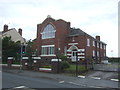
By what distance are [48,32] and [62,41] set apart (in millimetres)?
4081

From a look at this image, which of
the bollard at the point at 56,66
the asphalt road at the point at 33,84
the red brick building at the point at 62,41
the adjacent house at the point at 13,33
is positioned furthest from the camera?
the adjacent house at the point at 13,33

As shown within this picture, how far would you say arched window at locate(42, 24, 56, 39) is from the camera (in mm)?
32225

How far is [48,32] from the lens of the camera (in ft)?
108

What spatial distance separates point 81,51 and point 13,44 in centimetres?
1330

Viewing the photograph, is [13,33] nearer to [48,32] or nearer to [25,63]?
[48,32]

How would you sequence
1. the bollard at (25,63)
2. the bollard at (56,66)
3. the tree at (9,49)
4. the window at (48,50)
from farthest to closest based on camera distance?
the window at (48,50) < the tree at (9,49) < the bollard at (25,63) < the bollard at (56,66)

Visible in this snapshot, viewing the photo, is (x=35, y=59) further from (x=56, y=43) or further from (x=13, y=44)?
(x=56, y=43)

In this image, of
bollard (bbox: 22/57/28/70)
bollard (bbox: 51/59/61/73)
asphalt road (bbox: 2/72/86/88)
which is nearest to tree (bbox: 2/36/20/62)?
bollard (bbox: 22/57/28/70)

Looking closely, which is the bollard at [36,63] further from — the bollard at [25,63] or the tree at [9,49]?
the tree at [9,49]

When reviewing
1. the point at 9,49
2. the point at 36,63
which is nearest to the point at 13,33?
the point at 9,49

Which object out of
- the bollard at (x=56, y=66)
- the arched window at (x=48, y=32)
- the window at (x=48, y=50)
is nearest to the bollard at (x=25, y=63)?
the bollard at (x=56, y=66)

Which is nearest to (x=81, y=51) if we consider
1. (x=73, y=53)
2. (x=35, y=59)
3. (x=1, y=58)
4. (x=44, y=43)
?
(x=73, y=53)

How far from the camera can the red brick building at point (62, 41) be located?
98.0 feet

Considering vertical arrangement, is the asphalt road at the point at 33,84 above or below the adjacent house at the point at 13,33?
below
